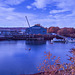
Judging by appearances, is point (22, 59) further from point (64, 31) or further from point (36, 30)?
point (64, 31)

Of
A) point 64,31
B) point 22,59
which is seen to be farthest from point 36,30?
point 22,59

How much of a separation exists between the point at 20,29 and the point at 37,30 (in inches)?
418

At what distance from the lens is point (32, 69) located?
5.09 m

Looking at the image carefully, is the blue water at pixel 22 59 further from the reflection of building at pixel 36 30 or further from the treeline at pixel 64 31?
the treeline at pixel 64 31

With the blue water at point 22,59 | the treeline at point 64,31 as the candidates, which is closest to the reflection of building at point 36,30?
the treeline at point 64,31

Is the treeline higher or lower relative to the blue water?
higher

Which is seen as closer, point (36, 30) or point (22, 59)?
point (22, 59)

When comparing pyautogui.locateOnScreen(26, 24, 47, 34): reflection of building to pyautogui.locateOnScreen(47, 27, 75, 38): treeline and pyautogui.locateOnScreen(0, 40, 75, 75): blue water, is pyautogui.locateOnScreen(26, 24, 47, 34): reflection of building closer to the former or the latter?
pyautogui.locateOnScreen(47, 27, 75, 38): treeline

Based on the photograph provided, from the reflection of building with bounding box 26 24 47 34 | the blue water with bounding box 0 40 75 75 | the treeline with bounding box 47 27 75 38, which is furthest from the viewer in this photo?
the treeline with bounding box 47 27 75 38

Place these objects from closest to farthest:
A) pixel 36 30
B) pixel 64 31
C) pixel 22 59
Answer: pixel 22 59
pixel 36 30
pixel 64 31

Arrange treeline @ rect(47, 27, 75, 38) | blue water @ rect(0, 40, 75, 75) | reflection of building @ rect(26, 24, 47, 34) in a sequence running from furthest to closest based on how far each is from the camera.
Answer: treeline @ rect(47, 27, 75, 38)
reflection of building @ rect(26, 24, 47, 34)
blue water @ rect(0, 40, 75, 75)

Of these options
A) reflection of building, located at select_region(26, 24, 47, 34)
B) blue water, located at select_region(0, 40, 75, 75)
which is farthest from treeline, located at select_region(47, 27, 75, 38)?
blue water, located at select_region(0, 40, 75, 75)

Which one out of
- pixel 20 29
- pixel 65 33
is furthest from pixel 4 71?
pixel 20 29

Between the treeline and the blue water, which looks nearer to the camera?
the blue water
